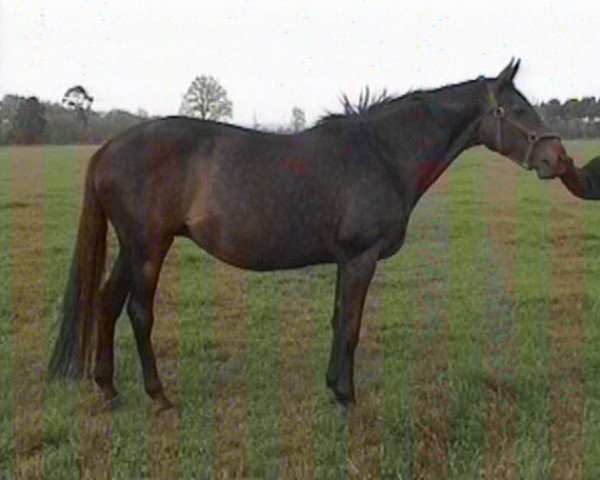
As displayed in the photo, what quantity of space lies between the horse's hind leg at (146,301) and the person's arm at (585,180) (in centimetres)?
256

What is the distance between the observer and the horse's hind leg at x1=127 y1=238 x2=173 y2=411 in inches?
141

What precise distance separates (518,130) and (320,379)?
2121mm

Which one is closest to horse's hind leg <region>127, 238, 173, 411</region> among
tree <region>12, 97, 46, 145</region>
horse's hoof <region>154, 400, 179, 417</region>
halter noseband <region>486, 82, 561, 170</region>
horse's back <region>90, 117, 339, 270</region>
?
horse's hoof <region>154, 400, 179, 417</region>

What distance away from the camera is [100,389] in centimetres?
386

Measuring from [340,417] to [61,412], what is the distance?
1.68 meters

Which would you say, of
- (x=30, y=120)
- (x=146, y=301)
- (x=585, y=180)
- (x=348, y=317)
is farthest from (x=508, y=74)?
(x=30, y=120)

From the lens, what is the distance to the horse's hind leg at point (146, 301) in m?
3.58

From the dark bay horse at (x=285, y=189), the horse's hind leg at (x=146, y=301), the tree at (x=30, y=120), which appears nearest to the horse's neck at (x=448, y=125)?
the dark bay horse at (x=285, y=189)

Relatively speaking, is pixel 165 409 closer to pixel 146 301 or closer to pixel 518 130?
pixel 146 301

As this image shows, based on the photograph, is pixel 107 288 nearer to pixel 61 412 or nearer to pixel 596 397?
pixel 61 412

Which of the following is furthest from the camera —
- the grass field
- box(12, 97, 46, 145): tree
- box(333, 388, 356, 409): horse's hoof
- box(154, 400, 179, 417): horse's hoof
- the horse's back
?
box(12, 97, 46, 145): tree

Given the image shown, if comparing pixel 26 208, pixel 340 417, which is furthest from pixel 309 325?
pixel 26 208

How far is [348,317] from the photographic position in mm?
3699

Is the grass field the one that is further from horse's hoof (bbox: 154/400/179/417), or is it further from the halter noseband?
the halter noseband
